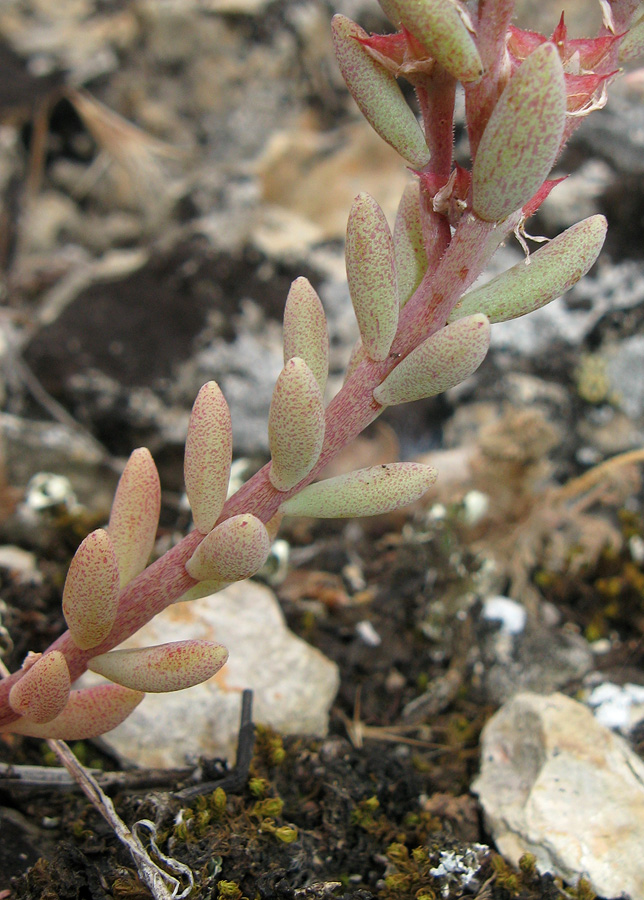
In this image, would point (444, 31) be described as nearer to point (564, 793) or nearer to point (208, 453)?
A: point (208, 453)

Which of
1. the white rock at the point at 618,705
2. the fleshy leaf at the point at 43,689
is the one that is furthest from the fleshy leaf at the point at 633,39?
the white rock at the point at 618,705

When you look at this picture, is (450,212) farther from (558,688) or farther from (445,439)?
(445,439)

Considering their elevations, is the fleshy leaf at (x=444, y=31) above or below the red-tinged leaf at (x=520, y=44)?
above

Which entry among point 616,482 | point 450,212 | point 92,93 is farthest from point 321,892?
point 92,93

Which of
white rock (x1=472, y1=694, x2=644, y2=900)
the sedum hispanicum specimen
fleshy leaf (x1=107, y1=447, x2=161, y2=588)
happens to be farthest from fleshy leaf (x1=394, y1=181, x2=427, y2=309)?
white rock (x1=472, y1=694, x2=644, y2=900)

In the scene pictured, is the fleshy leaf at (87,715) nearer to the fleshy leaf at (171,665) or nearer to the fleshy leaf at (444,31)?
the fleshy leaf at (171,665)

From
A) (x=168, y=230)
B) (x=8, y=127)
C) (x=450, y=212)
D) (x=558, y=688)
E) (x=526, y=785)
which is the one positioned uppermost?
(x=8, y=127)
